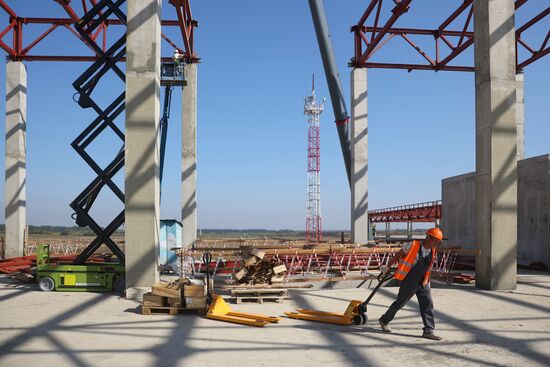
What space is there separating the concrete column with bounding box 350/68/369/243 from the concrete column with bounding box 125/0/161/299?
1326cm

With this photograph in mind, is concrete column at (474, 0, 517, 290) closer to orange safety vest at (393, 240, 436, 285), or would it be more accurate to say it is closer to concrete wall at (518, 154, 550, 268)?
orange safety vest at (393, 240, 436, 285)

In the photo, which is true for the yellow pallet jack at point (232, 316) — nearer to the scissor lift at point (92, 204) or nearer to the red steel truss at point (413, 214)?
Answer: the scissor lift at point (92, 204)

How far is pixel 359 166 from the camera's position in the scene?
23656 mm

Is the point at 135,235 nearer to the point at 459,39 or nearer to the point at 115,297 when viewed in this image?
the point at 115,297

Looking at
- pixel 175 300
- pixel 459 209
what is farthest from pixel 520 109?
pixel 175 300

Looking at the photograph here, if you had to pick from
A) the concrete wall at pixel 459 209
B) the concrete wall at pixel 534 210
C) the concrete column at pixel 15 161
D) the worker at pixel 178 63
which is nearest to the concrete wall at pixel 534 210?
the concrete wall at pixel 534 210

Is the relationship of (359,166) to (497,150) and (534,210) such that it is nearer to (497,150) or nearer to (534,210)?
(534,210)

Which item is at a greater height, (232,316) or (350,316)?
(350,316)

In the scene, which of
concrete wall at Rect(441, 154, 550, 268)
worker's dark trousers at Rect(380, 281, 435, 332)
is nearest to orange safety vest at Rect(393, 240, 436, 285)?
worker's dark trousers at Rect(380, 281, 435, 332)

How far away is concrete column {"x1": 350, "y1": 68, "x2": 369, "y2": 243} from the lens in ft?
77.5

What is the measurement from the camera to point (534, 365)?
652cm

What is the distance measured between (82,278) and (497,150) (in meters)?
12.3

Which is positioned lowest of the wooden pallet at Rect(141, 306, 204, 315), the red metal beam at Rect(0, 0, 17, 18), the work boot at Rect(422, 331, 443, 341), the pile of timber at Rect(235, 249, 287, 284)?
the wooden pallet at Rect(141, 306, 204, 315)

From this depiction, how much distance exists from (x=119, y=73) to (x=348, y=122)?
1461cm
